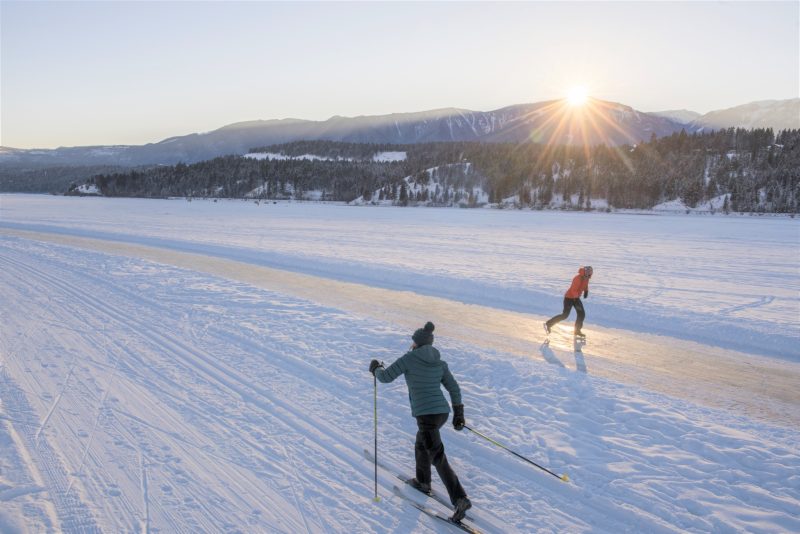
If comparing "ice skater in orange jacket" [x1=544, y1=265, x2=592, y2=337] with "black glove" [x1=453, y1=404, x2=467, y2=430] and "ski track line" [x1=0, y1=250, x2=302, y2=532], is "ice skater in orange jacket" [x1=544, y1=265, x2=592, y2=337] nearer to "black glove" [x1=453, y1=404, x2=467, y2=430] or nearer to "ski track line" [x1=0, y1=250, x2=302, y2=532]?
"black glove" [x1=453, y1=404, x2=467, y2=430]

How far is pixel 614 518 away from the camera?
4969 millimetres

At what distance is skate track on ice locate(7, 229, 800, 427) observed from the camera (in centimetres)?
816

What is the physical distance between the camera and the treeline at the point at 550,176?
102 metres

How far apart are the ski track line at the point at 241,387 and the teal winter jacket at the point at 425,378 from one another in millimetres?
1220

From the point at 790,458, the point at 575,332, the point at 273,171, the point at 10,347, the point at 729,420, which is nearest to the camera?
the point at 790,458

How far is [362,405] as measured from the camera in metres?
7.36

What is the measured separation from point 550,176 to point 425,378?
126084 millimetres

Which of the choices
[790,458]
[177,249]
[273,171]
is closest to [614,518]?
[790,458]

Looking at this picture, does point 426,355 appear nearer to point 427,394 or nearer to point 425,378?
point 425,378

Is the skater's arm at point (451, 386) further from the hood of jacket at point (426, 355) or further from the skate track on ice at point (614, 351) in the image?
the skate track on ice at point (614, 351)

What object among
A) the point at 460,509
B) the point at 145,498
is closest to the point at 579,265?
the point at 460,509

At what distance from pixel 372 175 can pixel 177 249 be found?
121 m

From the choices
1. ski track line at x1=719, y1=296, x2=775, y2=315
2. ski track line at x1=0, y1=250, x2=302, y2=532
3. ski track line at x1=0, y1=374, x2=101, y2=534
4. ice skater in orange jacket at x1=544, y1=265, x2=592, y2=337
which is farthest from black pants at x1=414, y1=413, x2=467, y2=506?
ski track line at x1=719, y1=296, x2=775, y2=315

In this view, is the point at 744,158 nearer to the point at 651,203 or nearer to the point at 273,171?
the point at 651,203
